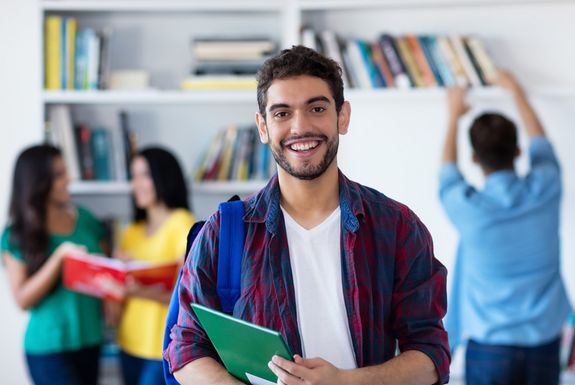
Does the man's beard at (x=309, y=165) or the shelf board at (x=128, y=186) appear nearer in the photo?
the man's beard at (x=309, y=165)

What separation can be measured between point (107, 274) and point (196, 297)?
160 cm

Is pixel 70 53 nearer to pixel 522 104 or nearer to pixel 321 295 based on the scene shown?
pixel 522 104

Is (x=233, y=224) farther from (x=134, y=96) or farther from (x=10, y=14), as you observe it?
(x=10, y=14)

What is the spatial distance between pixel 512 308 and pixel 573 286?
923mm

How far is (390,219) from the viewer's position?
1.74 meters

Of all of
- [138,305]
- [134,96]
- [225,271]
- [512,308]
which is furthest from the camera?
[134,96]

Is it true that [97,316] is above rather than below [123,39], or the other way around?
below

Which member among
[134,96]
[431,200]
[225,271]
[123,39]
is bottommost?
[225,271]

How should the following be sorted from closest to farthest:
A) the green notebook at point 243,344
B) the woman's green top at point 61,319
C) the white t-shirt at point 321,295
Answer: the green notebook at point 243,344
the white t-shirt at point 321,295
the woman's green top at point 61,319


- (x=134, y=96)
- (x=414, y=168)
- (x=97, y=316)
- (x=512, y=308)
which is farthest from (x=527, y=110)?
(x=97, y=316)

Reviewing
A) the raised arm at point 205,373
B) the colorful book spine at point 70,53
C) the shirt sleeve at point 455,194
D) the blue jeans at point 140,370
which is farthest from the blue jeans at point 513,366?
the colorful book spine at point 70,53

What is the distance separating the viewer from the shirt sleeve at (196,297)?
1689mm

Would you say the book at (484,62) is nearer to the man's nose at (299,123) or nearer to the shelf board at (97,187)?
the shelf board at (97,187)

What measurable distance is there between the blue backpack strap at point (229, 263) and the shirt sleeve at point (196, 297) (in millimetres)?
14
